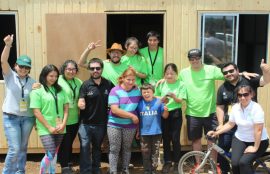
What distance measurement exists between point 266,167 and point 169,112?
1435mm

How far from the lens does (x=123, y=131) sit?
4.67 meters

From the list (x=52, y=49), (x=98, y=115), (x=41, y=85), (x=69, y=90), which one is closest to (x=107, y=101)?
(x=98, y=115)

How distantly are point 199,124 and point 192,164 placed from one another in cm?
56

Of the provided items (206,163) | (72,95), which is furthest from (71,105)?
(206,163)

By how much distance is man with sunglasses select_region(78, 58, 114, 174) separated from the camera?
4.60 m

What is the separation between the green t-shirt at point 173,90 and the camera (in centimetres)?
488

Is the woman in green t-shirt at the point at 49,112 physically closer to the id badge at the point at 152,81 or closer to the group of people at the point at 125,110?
the group of people at the point at 125,110

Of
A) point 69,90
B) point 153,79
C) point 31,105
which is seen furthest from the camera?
point 153,79

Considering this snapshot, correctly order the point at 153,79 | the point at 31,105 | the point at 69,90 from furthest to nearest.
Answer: the point at 153,79 < the point at 69,90 < the point at 31,105

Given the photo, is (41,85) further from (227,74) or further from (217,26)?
(217,26)

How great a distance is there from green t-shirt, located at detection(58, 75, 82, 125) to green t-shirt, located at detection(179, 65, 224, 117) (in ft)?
5.09

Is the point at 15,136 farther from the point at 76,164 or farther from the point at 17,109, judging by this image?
the point at 76,164

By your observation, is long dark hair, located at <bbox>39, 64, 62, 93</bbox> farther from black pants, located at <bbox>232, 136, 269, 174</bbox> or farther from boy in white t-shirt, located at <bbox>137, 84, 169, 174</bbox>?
black pants, located at <bbox>232, 136, 269, 174</bbox>

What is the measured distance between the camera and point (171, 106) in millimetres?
4926
